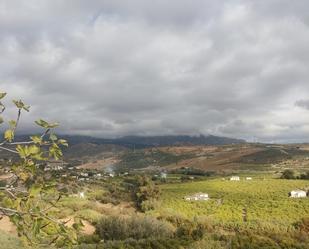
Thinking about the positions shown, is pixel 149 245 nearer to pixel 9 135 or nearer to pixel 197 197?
pixel 9 135

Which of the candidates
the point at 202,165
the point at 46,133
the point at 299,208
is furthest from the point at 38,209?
the point at 202,165

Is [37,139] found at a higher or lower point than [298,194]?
higher

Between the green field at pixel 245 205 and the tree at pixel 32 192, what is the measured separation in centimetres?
3589

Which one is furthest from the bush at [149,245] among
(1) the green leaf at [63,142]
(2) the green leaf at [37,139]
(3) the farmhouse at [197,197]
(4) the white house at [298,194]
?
(4) the white house at [298,194]

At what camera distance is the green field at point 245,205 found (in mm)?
43447

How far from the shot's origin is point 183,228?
24.4 m

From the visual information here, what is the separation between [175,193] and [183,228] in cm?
4584

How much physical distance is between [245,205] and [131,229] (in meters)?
31.3

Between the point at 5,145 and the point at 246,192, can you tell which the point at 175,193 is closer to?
the point at 246,192

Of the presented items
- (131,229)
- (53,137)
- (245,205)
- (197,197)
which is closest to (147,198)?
(197,197)

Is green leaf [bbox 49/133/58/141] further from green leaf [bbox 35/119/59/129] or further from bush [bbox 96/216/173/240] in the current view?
bush [bbox 96/216/173/240]

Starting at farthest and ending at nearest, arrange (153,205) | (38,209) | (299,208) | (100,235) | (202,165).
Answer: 1. (202,165)
2. (153,205)
3. (299,208)
4. (100,235)
5. (38,209)

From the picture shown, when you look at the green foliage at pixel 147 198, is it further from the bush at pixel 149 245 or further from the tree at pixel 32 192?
the tree at pixel 32 192

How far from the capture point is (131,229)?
27.4 metres
